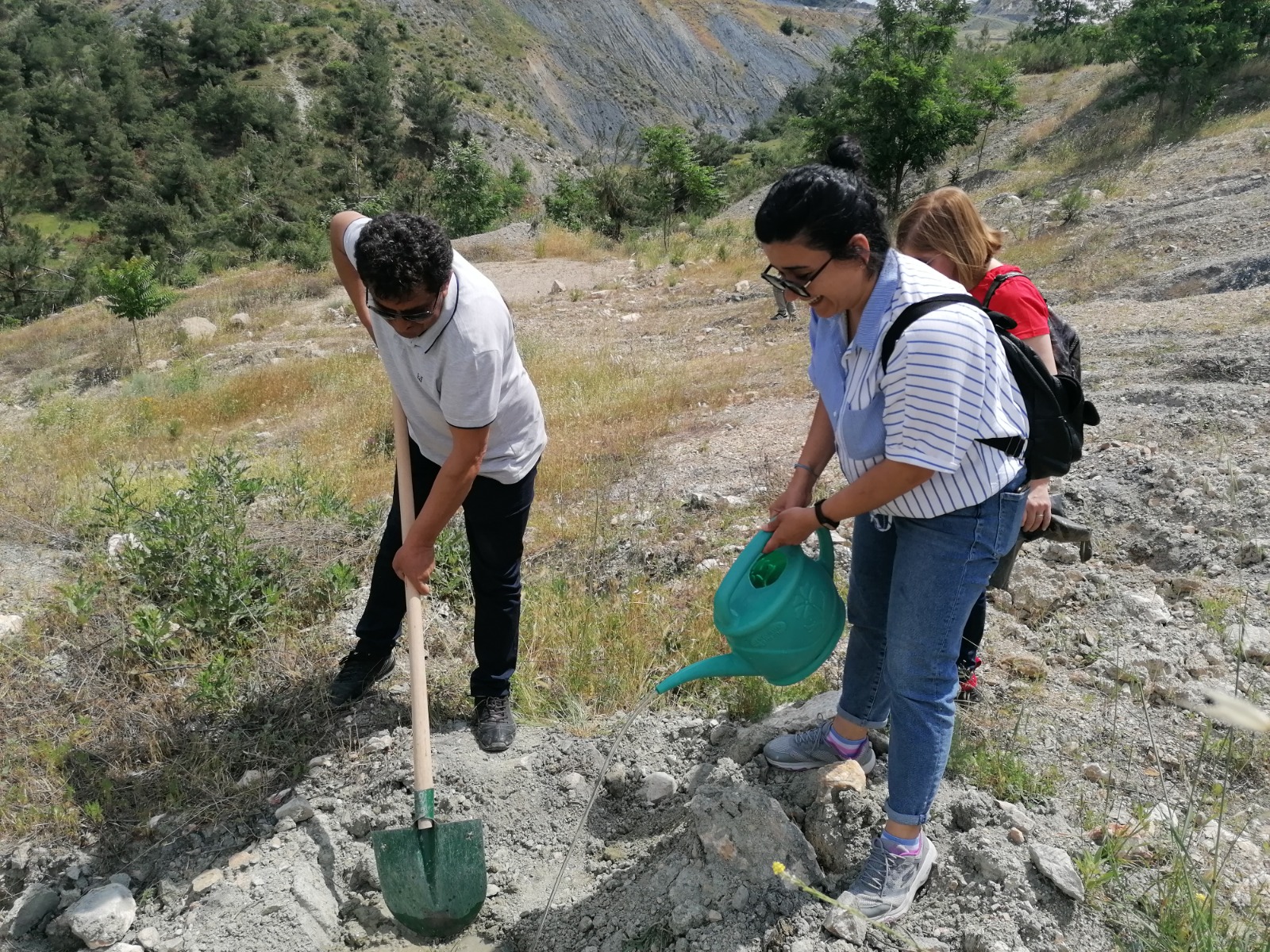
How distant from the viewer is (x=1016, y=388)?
1.54 metres

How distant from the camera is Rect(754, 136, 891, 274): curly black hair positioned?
1.37 meters

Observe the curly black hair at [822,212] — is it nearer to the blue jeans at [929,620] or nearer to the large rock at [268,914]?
the blue jeans at [929,620]

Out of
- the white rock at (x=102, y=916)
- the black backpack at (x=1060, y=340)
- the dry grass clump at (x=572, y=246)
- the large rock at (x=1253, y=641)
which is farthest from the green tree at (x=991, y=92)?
the white rock at (x=102, y=916)

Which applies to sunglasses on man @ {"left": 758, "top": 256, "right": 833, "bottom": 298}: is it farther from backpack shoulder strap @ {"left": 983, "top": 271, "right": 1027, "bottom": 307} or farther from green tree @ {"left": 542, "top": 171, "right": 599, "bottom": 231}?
green tree @ {"left": 542, "top": 171, "right": 599, "bottom": 231}

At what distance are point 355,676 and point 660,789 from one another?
1.06 meters

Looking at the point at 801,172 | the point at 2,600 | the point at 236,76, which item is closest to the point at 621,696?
the point at 801,172

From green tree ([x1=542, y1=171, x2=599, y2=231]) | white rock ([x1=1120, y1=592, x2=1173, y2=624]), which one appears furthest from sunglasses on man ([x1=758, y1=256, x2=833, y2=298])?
green tree ([x1=542, y1=171, x2=599, y2=231])

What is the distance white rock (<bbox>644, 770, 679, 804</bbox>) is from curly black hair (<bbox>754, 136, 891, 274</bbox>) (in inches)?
59.2

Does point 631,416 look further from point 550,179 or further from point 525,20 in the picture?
point 525,20

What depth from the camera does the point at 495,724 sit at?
8.04 feet

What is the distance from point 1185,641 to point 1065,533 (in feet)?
2.51

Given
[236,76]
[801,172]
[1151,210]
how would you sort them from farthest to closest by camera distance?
[236,76]
[1151,210]
[801,172]

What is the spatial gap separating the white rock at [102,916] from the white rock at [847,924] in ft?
5.49

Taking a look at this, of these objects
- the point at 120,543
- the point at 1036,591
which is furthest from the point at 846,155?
the point at 120,543
